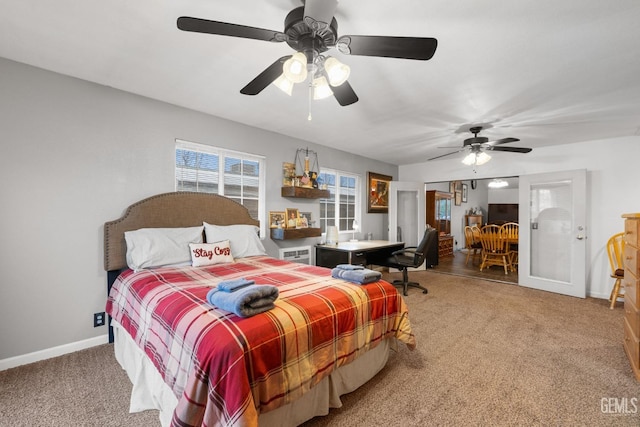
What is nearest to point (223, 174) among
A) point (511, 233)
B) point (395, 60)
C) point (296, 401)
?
point (395, 60)

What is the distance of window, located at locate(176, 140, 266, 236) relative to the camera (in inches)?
124

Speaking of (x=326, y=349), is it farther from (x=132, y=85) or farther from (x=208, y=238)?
(x=132, y=85)

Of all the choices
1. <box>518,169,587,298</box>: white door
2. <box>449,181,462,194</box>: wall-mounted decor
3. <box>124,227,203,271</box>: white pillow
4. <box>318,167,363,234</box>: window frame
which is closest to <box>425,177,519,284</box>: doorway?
<box>449,181,462,194</box>: wall-mounted decor

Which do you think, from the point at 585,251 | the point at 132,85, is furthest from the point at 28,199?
the point at 585,251

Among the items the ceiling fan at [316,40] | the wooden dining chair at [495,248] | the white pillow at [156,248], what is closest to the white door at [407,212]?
the wooden dining chair at [495,248]

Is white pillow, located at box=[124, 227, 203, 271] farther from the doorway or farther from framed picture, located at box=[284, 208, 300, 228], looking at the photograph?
the doorway

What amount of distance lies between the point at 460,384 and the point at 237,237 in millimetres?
2453

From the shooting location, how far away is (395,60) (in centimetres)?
207

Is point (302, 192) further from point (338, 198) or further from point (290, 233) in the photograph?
point (338, 198)

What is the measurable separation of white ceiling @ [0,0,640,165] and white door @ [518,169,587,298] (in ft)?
3.49

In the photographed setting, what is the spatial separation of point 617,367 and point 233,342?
3.01m

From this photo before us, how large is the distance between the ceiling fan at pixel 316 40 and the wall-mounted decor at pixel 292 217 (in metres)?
2.53

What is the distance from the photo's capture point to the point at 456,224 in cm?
852

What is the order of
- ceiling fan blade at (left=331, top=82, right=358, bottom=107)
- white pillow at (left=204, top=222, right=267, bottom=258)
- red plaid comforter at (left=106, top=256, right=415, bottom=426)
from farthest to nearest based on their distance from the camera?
white pillow at (left=204, top=222, right=267, bottom=258) → ceiling fan blade at (left=331, top=82, right=358, bottom=107) → red plaid comforter at (left=106, top=256, right=415, bottom=426)
